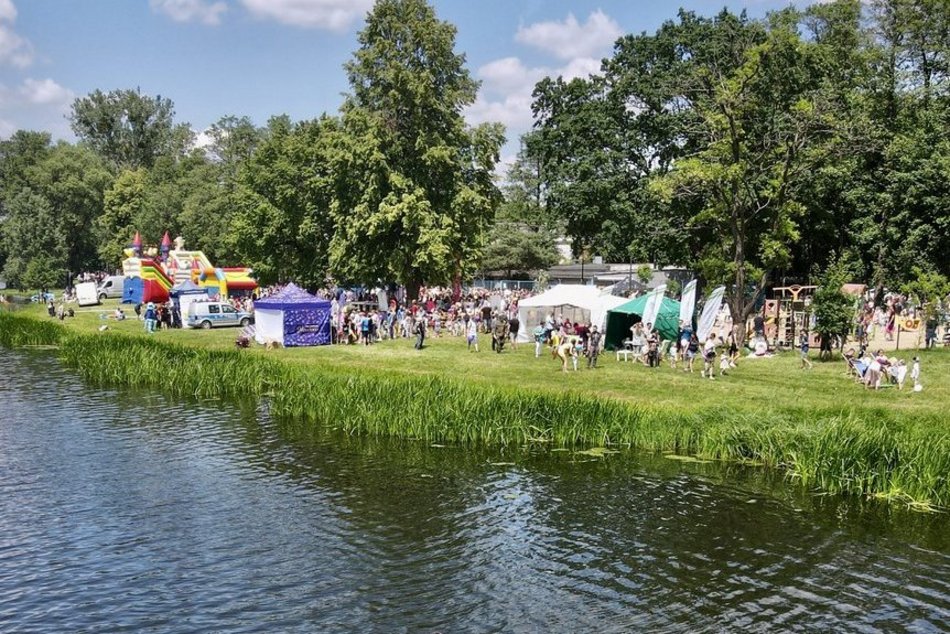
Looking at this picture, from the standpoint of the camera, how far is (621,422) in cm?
1966

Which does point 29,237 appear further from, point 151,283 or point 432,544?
point 432,544

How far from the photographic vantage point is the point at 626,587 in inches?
473

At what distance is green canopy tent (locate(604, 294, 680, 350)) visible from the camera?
1307 inches

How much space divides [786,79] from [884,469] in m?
34.7

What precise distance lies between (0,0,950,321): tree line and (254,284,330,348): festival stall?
7842 millimetres

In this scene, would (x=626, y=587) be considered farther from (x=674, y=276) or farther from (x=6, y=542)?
(x=674, y=276)

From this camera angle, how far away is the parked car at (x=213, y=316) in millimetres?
44812

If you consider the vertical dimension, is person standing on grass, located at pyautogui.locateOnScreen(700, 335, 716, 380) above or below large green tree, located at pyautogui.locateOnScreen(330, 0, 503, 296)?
below

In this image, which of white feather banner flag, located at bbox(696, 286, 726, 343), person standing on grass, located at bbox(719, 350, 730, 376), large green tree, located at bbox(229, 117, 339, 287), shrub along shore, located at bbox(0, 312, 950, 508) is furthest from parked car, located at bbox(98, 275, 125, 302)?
person standing on grass, located at bbox(719, 350, 730, 376)

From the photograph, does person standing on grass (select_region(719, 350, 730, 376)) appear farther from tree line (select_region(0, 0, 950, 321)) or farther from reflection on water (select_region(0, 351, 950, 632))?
reflection on water (select_region(0, 351, 950, 632))

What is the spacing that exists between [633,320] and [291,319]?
14974 mm

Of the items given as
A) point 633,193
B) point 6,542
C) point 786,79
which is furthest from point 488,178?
point 6,542

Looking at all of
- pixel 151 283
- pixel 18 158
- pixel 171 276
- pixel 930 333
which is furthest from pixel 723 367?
pixel 18 158

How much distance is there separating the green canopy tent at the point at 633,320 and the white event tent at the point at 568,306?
1.40 feet
